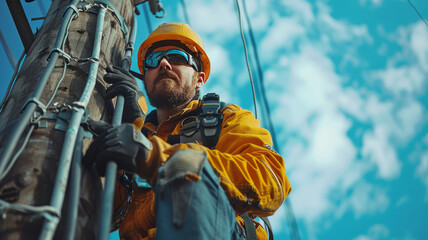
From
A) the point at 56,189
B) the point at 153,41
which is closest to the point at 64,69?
the point at 56,189

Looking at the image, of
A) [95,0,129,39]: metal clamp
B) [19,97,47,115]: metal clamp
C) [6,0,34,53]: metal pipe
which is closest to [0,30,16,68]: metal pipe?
[6,0,34,53]: metal pipe

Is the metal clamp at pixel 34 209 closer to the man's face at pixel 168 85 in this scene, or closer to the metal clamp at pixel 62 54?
the metal clamp at pixel 62 54

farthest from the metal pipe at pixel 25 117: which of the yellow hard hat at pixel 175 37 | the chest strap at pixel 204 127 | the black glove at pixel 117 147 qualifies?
the yellow hard hat at pixel 175 37

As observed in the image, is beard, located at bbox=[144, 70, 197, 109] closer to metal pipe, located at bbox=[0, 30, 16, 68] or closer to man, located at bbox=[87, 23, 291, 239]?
man, located at bbox=[87, 23, 291, 239]

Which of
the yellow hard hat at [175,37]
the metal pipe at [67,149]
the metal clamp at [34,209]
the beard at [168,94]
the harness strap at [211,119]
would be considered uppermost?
the yellow hard hat at [175,37]

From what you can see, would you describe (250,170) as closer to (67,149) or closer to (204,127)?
(204,127)

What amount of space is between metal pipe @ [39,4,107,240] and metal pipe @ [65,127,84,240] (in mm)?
27

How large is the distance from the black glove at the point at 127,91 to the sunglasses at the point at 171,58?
890 millimetres

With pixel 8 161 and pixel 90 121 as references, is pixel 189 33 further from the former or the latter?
pixel 8 161

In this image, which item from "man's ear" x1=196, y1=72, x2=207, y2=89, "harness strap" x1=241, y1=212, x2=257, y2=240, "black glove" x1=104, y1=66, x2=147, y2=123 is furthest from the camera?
"man's ear" x1=196, y1=72, x2=207, y2=89

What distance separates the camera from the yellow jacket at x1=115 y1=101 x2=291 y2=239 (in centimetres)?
→ 189

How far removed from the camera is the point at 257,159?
2105 mm

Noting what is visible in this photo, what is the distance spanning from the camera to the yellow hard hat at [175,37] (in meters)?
3.55

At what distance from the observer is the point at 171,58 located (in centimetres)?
339
